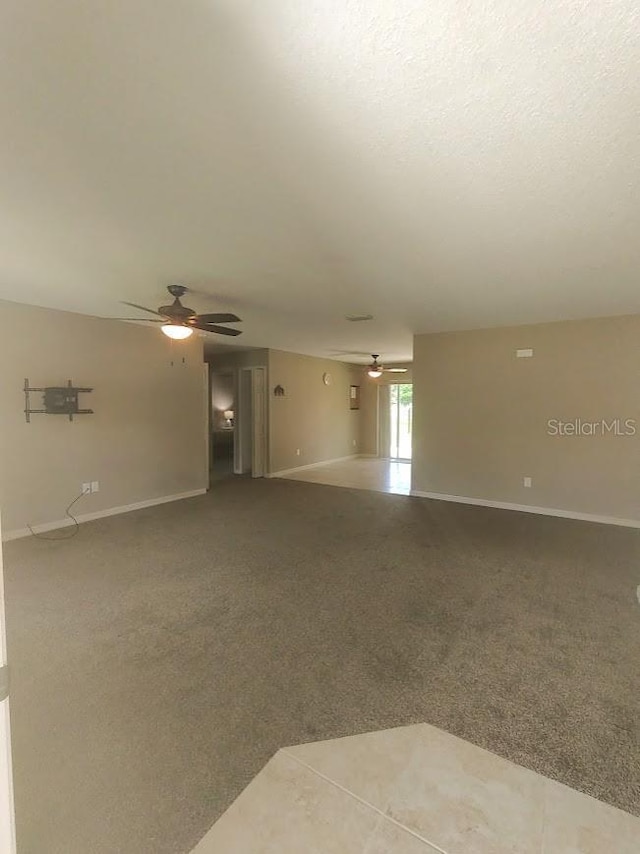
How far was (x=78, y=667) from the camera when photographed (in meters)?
2.12

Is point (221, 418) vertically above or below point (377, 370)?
below

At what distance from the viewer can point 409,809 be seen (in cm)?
138

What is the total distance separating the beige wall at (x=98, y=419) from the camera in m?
4.25

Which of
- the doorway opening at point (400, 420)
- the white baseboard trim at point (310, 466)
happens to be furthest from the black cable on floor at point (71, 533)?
the doorway opening at point (400, 420)

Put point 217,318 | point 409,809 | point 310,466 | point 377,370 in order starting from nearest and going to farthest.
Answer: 1. point 409,809
2. point 217,318
3. point 377,370
4. point 310,466

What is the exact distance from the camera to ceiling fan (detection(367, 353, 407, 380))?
28.0ft

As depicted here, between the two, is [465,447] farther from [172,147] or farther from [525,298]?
[172,147]

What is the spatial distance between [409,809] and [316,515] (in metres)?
3.72

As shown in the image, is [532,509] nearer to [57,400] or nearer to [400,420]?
[400,420]

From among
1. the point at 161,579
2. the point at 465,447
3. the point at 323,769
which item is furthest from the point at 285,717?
the point at 465,447

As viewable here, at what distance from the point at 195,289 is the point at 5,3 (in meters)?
2.65

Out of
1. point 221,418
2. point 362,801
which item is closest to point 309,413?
point 221,418

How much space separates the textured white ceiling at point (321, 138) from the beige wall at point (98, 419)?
1349 mm

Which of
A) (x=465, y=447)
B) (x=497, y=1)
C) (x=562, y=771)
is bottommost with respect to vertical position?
(x=562, y=771)
